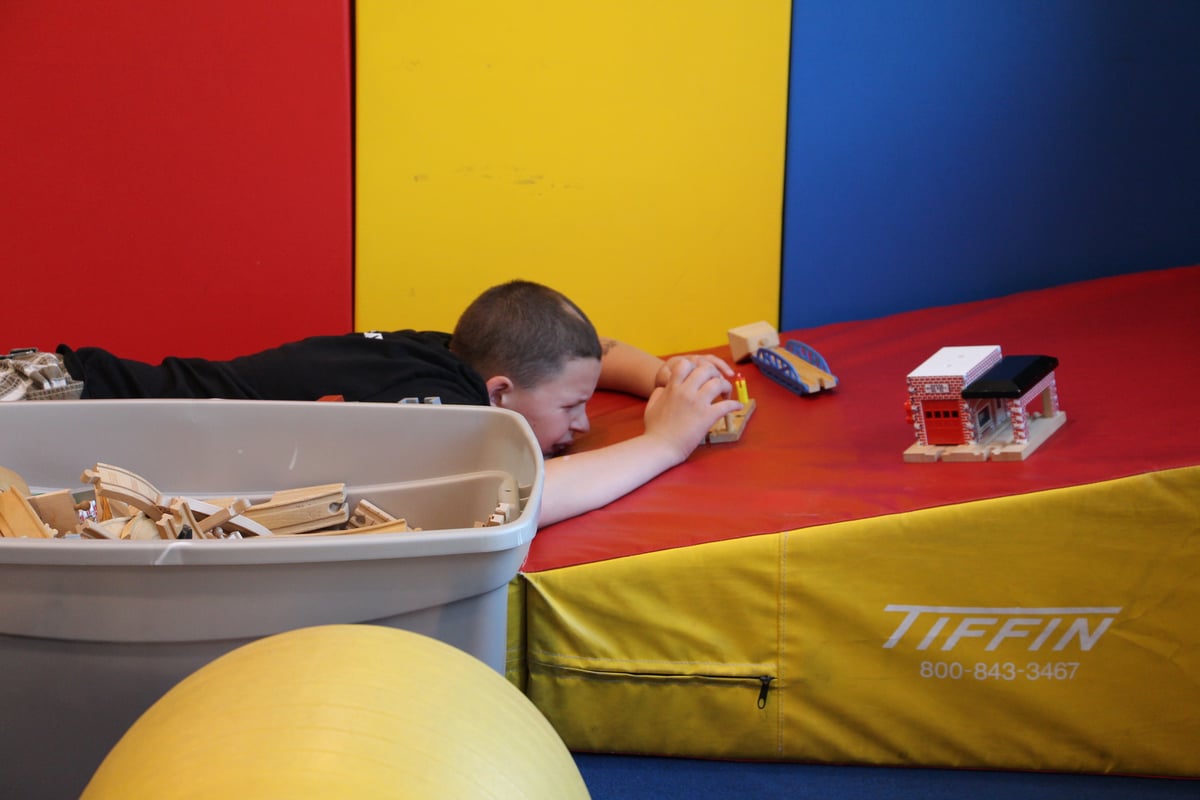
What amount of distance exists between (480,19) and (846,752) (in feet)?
4.32

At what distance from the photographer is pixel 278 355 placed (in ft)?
4.19

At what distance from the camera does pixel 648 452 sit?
3.96 ft

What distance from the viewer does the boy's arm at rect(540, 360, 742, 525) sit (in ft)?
3.63

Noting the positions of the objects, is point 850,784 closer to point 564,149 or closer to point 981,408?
point 981,408

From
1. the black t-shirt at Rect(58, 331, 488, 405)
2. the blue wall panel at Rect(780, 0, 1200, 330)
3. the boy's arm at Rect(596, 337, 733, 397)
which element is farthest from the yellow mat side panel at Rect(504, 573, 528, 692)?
the blue wall panel at Rect(780, 0, 1200, 330)

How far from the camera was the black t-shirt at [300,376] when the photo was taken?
122cm

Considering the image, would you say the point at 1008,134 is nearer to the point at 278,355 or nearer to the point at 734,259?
the point at 734,259

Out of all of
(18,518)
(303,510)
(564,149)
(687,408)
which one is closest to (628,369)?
(687,408)

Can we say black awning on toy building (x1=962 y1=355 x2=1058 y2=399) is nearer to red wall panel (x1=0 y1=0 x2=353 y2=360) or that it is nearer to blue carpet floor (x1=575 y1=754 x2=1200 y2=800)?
blue carpet floor (x1=575 y1=754 x2=1200 y2=800)

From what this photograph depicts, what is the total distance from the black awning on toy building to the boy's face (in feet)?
1.47

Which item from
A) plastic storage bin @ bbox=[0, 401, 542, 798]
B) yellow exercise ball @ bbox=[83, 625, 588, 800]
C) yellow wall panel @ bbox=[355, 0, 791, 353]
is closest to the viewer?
yellow exercise ball @ bbox=[83, 625, 588, 800]

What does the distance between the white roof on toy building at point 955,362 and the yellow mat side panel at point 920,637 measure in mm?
179

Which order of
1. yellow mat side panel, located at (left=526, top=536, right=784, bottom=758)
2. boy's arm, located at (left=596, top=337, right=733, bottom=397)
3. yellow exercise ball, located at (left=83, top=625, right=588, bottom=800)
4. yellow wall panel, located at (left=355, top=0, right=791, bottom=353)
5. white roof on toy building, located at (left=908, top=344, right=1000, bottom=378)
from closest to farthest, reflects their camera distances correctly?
yellow exercise ball, located at (left=83, top=625, right=588, bottom=800)
yellow mat side panel, located at (left=526, top=536, right=784, bottom=758)
white roof on toy building, located at (left=908, top=344, right=1000, bottom=378)
boy's arm, located at (left=596, top=337, right=733, bottom=397)
yellow wall panel, located at (left=355, top=0, right=791, bottom=353)

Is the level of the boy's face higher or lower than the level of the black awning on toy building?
lower
